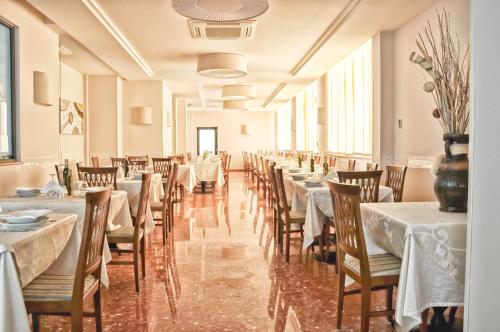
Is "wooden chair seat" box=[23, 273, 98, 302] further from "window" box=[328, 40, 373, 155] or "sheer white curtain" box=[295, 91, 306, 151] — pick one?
"sheer white curtain" box=[295, 91, 306, 151]

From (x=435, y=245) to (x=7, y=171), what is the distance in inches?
183

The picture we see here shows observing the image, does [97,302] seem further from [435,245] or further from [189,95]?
[189,95]

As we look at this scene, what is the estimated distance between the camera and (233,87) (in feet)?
40.5

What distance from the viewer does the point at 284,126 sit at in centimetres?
2005

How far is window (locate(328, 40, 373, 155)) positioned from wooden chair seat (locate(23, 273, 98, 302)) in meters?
6.22

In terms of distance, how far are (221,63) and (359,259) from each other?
6370 millimetres

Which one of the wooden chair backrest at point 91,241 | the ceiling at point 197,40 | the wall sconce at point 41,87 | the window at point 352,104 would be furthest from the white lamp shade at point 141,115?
the wooden chair backrest at point 91,241

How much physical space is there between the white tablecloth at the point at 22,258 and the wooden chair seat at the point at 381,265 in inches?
68.3

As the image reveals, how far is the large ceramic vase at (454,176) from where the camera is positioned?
2627mm

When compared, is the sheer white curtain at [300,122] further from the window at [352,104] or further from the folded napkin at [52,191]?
the folded napkin at [52,191]

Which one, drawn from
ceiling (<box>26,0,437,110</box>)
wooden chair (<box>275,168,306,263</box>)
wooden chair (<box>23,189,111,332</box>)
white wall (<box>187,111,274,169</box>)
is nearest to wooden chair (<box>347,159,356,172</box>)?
ceiling (<box>26,0,437,110</box>)

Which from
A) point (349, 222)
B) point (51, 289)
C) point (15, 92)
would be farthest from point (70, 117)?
point (349, 222)

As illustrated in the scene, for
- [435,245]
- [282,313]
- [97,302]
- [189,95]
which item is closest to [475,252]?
[435,245]

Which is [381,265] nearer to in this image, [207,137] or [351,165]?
[351,165]
